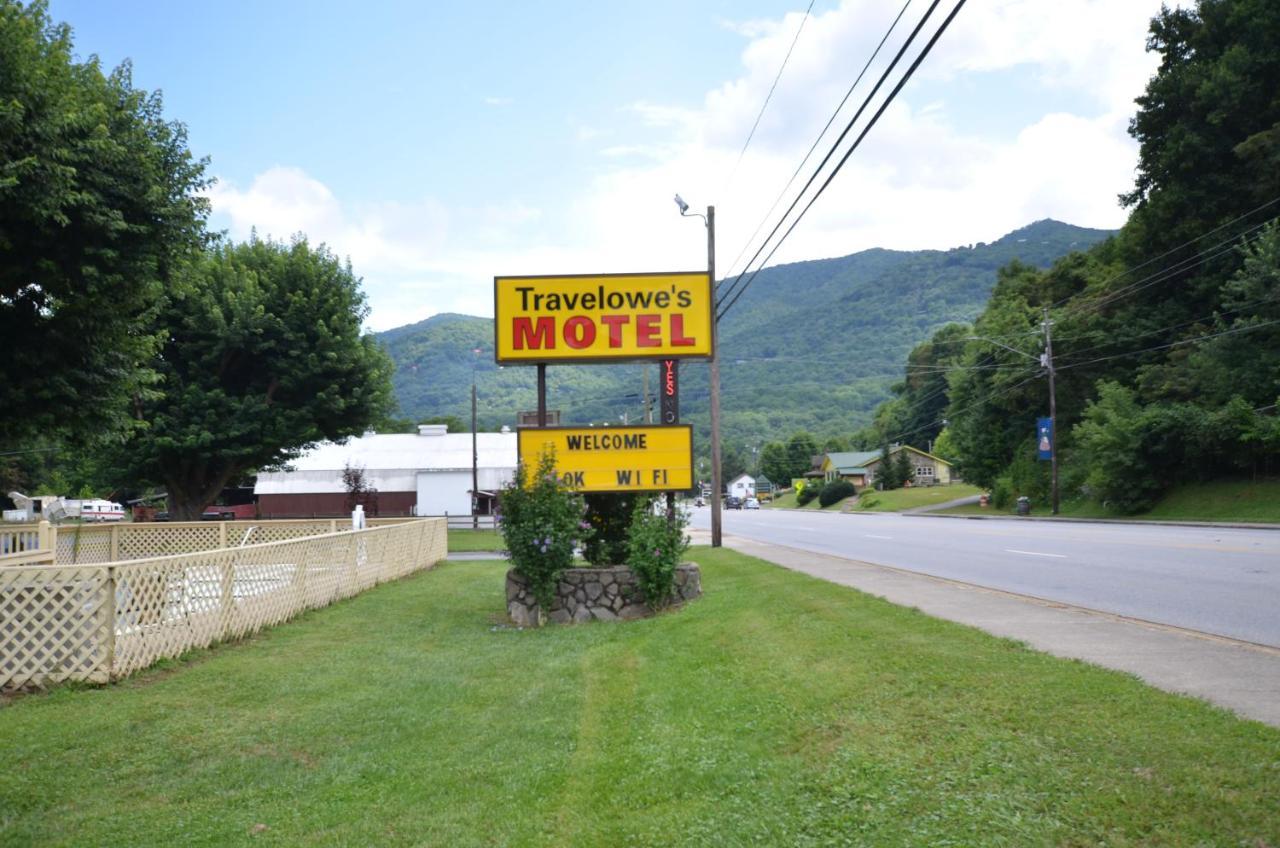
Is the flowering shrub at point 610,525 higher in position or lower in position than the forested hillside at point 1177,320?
lower

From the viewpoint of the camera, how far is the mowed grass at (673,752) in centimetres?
472

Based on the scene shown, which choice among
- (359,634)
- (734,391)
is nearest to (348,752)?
(359,634)

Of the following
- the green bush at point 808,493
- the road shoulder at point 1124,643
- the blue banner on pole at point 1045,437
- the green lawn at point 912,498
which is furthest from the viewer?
the green bush at point 808,493

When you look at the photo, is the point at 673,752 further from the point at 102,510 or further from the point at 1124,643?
the point at 102,510

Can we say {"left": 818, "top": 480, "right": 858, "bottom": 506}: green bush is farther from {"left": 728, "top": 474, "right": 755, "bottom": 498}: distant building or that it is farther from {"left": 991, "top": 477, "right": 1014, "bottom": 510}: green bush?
{"left": 728, "top": 474, "right": 755, "bottom": 498}: distant building

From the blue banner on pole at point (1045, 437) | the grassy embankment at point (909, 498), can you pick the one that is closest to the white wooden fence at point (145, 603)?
the blue banner on pole at point (1045, 437)

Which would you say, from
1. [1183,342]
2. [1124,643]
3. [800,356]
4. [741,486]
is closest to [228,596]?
[1124,643]

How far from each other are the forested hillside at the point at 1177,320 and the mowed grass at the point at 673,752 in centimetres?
3350

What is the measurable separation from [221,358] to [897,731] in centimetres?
3273

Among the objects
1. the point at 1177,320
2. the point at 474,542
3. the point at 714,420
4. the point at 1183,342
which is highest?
the point at 1177,320

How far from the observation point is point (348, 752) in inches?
285

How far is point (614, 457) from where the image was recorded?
15375 millimetres

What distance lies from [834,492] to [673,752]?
275ft

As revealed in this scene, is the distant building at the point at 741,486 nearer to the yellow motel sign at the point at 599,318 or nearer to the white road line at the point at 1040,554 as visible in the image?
the white road line at the point at 1040,554
